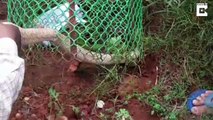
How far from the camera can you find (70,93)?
2.45 m

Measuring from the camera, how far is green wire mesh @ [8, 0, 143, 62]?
7.68 feet

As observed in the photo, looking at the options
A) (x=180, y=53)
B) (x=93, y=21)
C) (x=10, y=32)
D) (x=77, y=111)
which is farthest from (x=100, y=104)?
(x=10, y=32)

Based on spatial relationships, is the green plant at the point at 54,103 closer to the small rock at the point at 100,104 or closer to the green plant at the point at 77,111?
the green plant at the point at 77,111

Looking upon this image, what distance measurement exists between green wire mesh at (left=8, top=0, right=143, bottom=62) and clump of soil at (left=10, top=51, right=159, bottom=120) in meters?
0.14

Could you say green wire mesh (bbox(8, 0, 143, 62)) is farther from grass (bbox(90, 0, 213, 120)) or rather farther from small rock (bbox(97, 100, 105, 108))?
small rock (bbox(97, 100, 105, 108))

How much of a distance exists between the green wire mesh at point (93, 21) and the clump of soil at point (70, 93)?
5.6 inches

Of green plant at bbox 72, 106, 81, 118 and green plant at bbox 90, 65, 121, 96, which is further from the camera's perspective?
green plant at bbox 90, 65, 121, 96

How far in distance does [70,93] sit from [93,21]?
38cm

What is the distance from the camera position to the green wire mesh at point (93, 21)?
234 cm

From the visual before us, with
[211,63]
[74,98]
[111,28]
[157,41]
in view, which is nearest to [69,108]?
[74,98]

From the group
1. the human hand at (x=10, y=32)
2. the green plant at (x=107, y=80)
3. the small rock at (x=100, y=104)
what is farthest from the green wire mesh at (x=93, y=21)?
the human hand at (x=10, y=32)

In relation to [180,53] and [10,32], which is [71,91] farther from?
[10,32]

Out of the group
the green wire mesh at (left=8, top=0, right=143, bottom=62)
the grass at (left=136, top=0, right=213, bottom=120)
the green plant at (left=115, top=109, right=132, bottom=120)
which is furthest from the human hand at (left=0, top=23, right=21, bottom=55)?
the grass at (left=136, top=0, right=213, bottom=120)

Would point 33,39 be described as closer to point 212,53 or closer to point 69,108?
point 69,108
